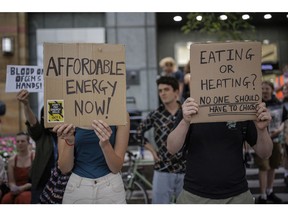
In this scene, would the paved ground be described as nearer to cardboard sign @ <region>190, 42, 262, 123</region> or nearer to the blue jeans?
the blue jeans

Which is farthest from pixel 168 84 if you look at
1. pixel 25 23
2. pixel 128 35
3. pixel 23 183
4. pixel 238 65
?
pixel 25 23

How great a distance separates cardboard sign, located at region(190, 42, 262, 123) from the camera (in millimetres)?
2818

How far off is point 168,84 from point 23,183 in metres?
2.15

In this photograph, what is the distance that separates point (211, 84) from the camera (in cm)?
284

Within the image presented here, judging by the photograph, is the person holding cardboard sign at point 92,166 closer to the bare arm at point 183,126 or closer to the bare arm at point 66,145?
the bare arm at point 66,145

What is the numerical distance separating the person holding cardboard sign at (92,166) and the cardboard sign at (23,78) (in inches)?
56.8

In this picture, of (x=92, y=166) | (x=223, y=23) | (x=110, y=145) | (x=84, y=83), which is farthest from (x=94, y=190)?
(x=223, y=23)

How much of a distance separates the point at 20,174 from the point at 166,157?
1.84 meters

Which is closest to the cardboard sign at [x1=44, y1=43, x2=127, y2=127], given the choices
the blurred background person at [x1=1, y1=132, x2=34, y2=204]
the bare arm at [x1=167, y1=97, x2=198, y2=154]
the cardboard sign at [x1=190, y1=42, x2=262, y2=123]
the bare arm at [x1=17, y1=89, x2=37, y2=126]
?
the bare arm at [x1=167, y1=97, x2=198, y2=154]

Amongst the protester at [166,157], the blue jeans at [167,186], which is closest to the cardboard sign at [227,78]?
the protester at [166,157]

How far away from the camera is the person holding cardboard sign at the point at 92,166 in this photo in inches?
109

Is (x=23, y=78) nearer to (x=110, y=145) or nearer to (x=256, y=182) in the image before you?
(x=110, y=145)
